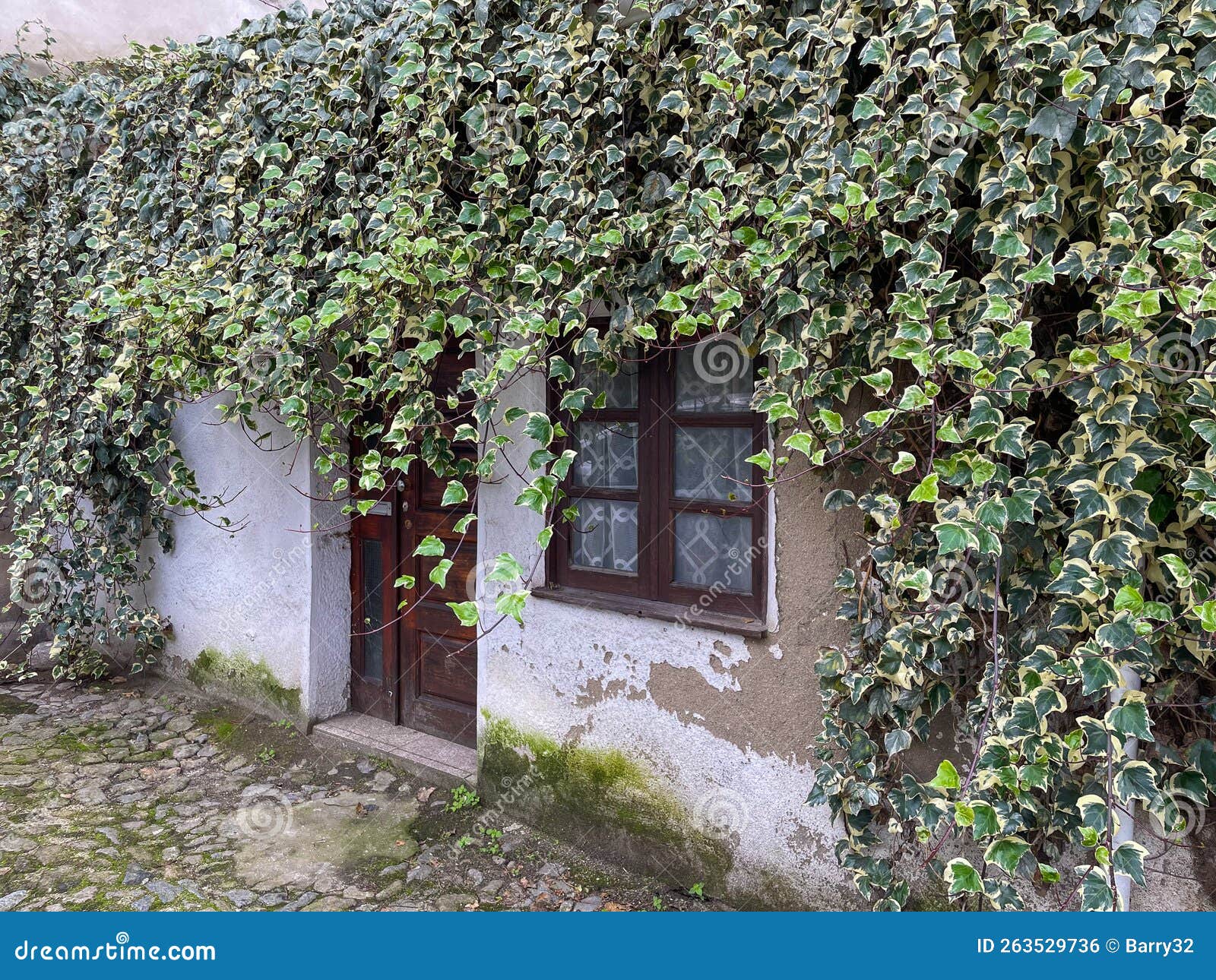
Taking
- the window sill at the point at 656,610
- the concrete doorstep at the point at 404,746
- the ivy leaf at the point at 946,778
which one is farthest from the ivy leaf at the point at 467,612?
the concrete doorstep at the point at 404,746

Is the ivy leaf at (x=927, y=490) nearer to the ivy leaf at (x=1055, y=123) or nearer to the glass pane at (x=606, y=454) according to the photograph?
the ivy leaf at (x=1055, y=123)

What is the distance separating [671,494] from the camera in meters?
3.13

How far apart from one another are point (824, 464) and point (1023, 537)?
0.64 meters

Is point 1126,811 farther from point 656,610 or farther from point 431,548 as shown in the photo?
point 431,548

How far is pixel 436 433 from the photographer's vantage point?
132 inches

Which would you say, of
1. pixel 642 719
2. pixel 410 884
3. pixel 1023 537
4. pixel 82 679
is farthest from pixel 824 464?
pixel 82 679

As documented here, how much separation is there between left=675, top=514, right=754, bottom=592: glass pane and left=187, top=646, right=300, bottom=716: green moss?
258 cm

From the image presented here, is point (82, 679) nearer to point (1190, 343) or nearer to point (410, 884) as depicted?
point (410, 884)

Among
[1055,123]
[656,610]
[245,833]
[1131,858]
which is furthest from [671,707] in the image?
[1055,123]

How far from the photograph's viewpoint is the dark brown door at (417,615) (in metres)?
4.15

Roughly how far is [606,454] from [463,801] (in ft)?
5.68

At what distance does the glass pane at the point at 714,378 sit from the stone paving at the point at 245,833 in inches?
72.0

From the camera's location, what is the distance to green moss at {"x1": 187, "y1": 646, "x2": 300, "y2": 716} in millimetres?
4512

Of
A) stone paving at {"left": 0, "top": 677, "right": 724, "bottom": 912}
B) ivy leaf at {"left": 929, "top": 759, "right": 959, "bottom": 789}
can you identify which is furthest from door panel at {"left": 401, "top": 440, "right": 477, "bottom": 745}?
ivy leaf at {"left": 929, "top": 759, "right": 959, "bottom": 789}
